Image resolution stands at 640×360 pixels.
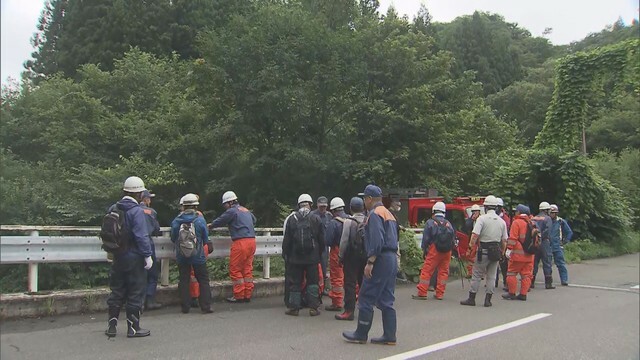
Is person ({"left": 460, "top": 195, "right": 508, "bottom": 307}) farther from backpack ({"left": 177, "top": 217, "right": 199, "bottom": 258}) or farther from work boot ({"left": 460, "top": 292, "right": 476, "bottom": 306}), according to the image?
backpack ({"left": 177, "top": 217, "right": 199, "bottom": 258})

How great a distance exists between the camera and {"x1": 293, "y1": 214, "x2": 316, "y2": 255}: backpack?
827 cm

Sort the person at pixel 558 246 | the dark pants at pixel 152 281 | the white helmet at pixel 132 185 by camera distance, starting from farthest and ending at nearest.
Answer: the person at pixel 558 246 < the dark pants at pixel 152 281 < the white helmet at pixel 132 185

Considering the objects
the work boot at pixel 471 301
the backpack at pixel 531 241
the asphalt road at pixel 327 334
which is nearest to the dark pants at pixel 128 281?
the asphalt road at pixel 327 334

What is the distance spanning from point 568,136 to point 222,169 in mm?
14920

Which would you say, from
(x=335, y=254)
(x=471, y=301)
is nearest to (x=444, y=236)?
(x=471, y=301)

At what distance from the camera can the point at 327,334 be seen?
23.5 feet

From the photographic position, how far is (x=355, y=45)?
1864 centimetres

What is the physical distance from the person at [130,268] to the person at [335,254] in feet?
10.0

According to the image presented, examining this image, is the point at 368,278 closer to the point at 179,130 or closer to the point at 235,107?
the point at 235,107

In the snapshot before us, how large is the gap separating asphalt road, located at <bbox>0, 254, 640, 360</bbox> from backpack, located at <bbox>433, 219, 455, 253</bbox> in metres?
1.02

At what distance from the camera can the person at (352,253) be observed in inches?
309

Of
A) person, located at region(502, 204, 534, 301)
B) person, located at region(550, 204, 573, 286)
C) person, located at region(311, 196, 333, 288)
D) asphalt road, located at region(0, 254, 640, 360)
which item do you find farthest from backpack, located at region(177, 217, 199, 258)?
person, located at region(550, 204, 573, 286)

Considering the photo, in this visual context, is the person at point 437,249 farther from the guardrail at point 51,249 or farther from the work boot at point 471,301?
the guardrail at point 51,249

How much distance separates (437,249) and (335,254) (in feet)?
6.81
